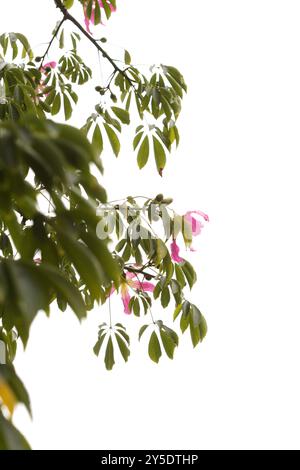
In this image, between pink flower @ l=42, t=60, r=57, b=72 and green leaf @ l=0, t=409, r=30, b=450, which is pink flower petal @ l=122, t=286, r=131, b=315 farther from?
green leaf @ l=0, t=409, r=30, b=450

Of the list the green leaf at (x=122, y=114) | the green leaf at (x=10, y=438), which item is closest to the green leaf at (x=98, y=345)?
the green leaf at (x=122, y=114)

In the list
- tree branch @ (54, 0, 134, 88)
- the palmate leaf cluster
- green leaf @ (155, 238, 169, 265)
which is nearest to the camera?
the palmate leaf cluster

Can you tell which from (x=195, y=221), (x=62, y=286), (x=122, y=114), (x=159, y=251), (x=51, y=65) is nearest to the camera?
(x=62, y=286)

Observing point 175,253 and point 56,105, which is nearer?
point 175,253

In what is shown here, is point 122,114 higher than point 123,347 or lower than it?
higher

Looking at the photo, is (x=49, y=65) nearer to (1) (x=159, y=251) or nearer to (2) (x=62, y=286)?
(1) (x=159, y=251)

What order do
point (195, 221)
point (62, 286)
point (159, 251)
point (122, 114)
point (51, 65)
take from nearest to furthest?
1. point (62, 286)
2. point (159, 251)
3. point (195, 221)
4. point (122, 114)
5. point (51, 65)

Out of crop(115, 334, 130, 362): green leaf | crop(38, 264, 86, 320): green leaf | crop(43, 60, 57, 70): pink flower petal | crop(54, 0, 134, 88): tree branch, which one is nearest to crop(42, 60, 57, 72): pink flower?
crop(43, 60, 57, 70): pink flower petal

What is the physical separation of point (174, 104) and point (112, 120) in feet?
0.46

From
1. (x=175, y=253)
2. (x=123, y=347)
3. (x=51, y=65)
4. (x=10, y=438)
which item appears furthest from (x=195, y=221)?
(x=10, y=438)

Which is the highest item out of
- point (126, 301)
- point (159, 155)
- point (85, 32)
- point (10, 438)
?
point (85, 32)

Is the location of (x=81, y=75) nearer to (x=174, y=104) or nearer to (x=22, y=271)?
(x=174, y=104)

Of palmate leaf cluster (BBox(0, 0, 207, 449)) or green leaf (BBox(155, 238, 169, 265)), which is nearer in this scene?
palmate leaf cluster (BBox(0, 0, 207, 449))

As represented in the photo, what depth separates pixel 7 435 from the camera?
0.44m
